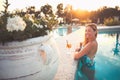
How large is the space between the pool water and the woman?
5.89 feet

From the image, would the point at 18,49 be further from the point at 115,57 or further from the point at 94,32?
the point at 115,57

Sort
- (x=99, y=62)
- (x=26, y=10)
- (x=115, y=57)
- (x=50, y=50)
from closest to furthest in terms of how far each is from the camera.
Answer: (x=50, y=50), (x=26, y=10), (x=99, y=62), (x=115, y=57)

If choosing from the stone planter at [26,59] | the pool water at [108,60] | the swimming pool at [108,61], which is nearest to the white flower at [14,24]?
the stone planter at [26,59]

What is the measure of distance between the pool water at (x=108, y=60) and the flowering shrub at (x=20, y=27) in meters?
3.06

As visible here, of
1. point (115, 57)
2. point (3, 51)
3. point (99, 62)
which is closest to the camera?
point (3, 51)

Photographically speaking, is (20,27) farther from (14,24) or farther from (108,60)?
(108,60)

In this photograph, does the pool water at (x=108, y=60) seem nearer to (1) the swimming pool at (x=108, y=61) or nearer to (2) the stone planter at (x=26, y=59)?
(1) the swimming pool at (x=108, y=61)

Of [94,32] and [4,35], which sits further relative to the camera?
[94,32]

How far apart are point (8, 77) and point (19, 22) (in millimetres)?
454

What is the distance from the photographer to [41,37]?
2.18m

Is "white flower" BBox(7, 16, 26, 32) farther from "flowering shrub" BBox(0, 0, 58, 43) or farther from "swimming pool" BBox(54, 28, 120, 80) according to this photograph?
"swimming pool" BBox(54, 28, 120, 80)

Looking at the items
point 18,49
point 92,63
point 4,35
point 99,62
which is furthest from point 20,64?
point 99,62

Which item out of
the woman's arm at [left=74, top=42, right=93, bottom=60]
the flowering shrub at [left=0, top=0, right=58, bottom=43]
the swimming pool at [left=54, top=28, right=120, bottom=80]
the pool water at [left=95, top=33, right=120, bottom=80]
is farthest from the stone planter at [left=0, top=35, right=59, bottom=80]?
the pool water at [left=95, top=33, right=120, bottom=80]

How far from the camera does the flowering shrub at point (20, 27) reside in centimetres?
203
